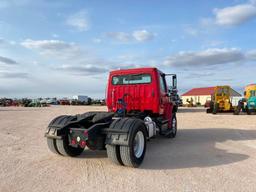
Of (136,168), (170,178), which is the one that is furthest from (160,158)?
(170,178)

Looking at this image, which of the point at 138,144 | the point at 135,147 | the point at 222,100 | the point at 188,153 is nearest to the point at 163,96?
→ the point at 188,153

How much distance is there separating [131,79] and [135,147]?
3.50m

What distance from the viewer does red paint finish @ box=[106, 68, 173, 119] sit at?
9.31m

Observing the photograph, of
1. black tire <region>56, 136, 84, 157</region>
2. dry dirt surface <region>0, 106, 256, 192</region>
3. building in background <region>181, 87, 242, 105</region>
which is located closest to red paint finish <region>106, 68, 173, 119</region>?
dry dirt surface <region>0, 106, 256, 192</region>

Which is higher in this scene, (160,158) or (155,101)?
(155,101)

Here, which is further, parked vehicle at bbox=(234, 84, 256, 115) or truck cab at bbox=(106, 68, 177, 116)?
parked vehicle at bbox=(234, 84, 256, 115)

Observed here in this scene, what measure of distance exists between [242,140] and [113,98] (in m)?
4.90

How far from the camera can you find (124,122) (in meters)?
6.47

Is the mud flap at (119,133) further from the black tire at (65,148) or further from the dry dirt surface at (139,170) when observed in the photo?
the black tire at (65,148)

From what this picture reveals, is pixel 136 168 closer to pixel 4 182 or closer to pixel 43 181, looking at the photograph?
pixel 43 181

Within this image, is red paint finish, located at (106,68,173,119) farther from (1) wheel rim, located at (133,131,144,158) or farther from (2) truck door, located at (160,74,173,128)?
(1) wheel rim, located at (133,131,144,158)

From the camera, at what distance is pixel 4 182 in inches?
207

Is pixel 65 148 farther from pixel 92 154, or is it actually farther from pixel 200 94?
pixel 200 94

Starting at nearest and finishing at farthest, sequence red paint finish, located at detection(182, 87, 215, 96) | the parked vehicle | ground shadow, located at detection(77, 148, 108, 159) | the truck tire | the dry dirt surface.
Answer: the dry dirt surface, the truck tire, ground shadow, located at detection(77, 148, 108, 159), the parked vehicle, red paint finish, located at detection(182, 87, 215, 96)
